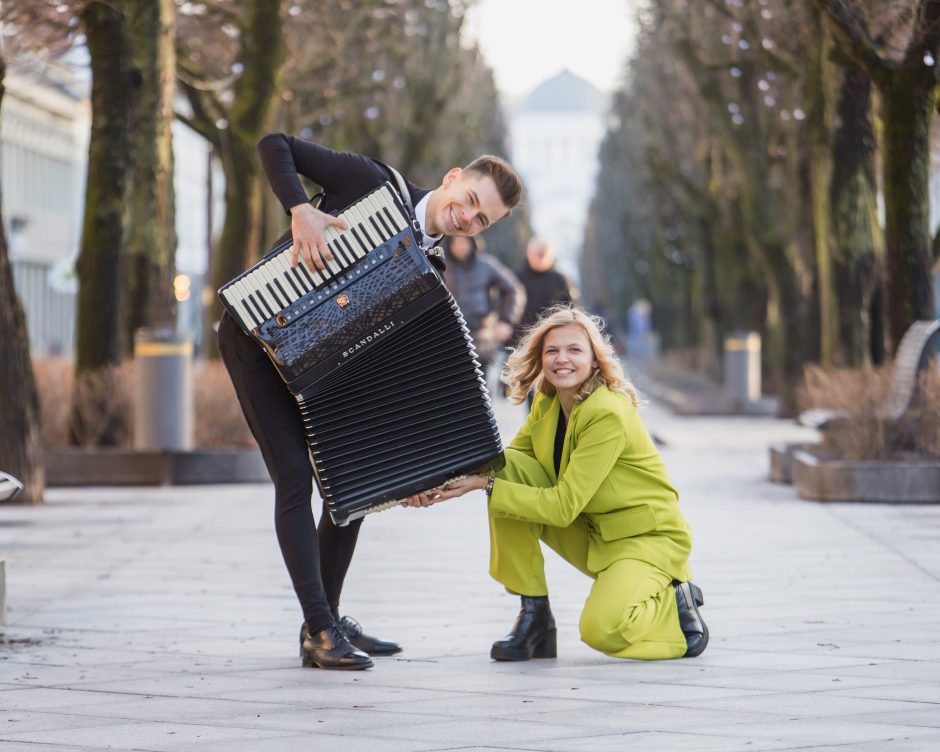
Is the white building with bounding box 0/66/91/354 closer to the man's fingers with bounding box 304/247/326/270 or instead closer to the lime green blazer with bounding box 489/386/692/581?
the lime green blazer with bounding box 489/386/692/581

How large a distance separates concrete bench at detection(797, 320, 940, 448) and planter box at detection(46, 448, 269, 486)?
201 inches

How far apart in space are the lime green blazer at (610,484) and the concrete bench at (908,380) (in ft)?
22.2

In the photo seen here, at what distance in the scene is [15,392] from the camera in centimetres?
1304

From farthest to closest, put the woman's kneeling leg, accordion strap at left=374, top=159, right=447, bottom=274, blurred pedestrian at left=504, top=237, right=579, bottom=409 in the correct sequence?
1. blurred pedestrian at left=504, top=237, right=579, bottom=409
2. the woman's kneeling leg
3. accordion strap at left=374, top=159, right=447, bottom=274

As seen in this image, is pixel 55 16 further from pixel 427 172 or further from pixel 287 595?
pixel 427 172

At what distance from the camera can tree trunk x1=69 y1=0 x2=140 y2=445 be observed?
53.8 feet

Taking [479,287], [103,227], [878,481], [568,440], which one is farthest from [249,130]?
[568,440]

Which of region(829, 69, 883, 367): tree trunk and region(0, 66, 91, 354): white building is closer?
region(829, 69, 883, 367): tree trunk

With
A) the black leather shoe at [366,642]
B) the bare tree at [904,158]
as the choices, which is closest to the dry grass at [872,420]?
the bare tree at [904,158]

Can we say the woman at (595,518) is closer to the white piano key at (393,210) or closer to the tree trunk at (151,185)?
the white piano key at (393,210)

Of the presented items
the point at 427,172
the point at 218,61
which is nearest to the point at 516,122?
the point at 427,172

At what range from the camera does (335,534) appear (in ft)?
22.9

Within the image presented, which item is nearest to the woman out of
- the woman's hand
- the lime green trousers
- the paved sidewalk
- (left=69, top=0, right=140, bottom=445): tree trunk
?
the lime green trousers

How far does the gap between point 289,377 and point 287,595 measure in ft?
9.21
